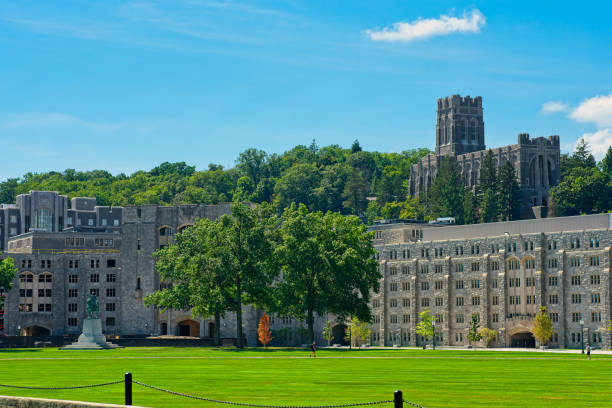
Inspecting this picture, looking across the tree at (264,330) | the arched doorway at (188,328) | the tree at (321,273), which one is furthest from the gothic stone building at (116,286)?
the tree at (321,273)

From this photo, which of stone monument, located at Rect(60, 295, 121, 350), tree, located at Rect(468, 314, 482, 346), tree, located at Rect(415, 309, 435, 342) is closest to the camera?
stone monument, located at Rect(60, 295, 121, 350)

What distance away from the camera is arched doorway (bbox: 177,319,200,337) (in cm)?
16900

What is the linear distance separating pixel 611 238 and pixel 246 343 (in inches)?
2179

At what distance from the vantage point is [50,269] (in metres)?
175

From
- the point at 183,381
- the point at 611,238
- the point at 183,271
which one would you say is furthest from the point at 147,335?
the point at 183,381

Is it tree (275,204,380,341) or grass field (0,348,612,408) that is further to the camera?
tree (275,204,380,341)

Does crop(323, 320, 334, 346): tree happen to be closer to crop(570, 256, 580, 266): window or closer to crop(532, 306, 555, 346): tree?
crop(532, 306, 555, 346): tree

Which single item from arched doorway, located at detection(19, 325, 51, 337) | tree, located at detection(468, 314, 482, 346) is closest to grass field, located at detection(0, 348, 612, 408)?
tree, located at detection(468, 314, 482, 346)

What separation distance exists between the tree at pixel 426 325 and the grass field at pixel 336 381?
75.9 meters

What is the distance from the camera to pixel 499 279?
156 metres

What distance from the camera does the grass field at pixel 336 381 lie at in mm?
47656

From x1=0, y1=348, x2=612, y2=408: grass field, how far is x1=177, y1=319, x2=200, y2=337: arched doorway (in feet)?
276

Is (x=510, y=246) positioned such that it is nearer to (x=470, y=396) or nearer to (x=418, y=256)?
(x=418, y=256)

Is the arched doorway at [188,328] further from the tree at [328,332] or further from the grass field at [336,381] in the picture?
the grass field at [336,381]
